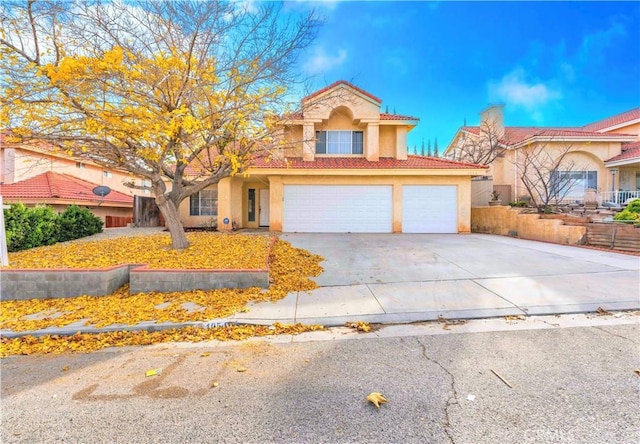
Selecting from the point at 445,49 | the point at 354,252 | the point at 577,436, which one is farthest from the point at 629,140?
the point at 577,436

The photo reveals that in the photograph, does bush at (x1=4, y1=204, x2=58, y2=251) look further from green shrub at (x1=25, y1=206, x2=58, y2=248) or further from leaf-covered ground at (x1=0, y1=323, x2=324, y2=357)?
leaf-covered ground at (x1=0, y1=323, x2=324, y2=357)

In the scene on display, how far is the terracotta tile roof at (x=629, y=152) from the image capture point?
16.6 metres

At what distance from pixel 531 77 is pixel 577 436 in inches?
684

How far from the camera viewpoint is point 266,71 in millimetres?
7742

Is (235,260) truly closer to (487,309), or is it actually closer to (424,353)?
(424,353)

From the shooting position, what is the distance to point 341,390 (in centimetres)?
295

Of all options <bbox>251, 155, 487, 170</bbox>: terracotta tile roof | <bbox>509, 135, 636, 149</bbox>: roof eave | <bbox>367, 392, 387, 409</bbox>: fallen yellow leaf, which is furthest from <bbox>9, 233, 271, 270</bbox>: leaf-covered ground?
<bbox>509, 135, 636, 149</bbox>: roof eave

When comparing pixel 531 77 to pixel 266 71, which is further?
pixel 531 77

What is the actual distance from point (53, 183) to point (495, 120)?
1047 inches

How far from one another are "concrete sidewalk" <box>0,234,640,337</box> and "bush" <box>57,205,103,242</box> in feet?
24.3

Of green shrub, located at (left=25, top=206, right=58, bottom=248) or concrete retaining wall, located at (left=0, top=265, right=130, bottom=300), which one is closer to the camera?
concrete retaining wall, located at (left=0, top=265, right=130, bottom=300)

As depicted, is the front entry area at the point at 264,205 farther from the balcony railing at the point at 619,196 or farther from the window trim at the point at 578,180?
the balcony railing at the point at 619,196

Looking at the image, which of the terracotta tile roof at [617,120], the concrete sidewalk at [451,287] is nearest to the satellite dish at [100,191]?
the concrete sidewalk at [451,287]

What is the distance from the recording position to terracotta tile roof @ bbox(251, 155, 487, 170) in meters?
14.2
